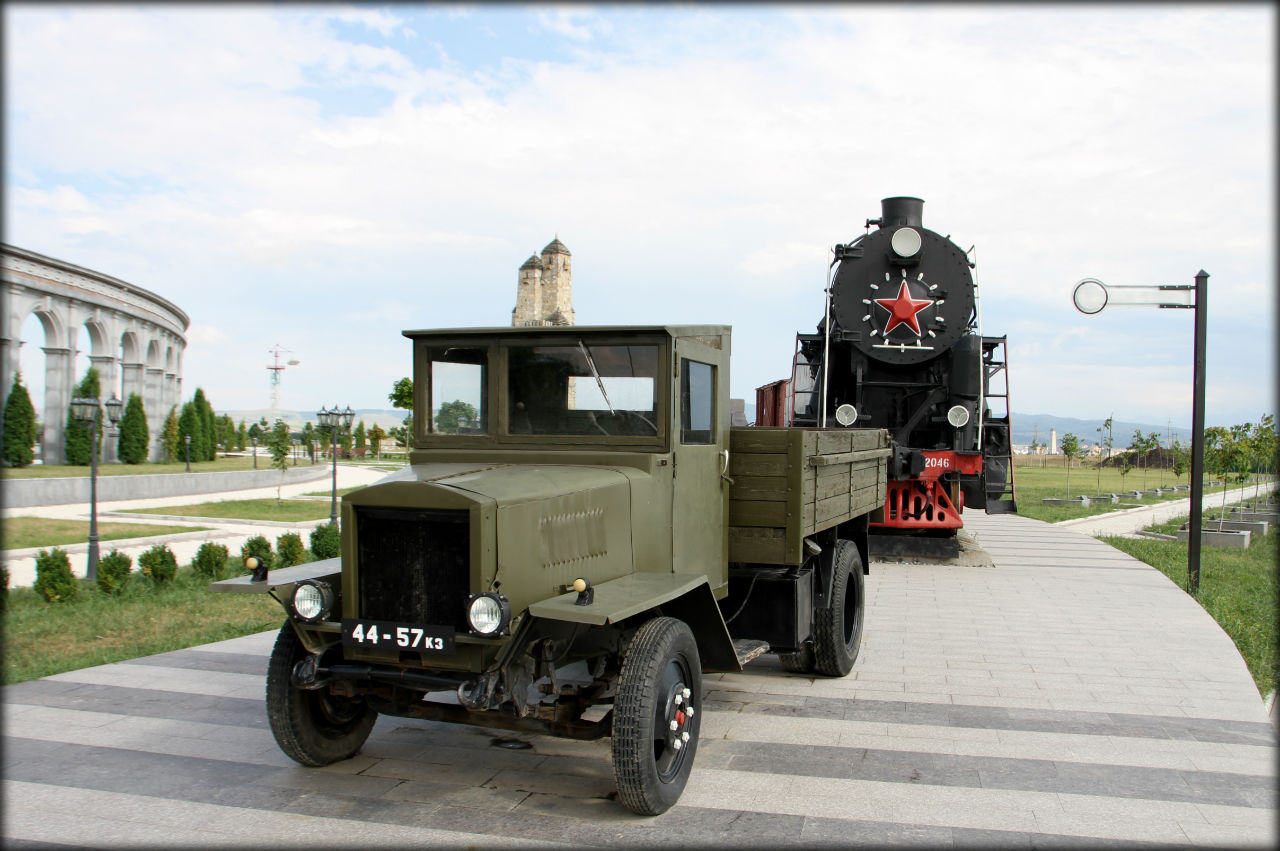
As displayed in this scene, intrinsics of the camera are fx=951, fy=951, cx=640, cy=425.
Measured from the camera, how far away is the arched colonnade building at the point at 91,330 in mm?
33781

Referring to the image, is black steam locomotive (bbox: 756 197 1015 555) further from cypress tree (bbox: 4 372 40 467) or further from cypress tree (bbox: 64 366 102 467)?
cypress tree (bbox: 64 366 102 467)

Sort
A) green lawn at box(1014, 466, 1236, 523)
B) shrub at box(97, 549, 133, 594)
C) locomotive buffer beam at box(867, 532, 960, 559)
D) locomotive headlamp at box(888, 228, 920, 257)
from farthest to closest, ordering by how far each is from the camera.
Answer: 1. green lawn at box(1014, 466, 1236, 523)
2. locomotive buffer beam at box(867, 532, 960, 559)
3. locomotive headlamp at box(888, 228, 920, 257)
4. shrub at box(97, 549, 133, 594)

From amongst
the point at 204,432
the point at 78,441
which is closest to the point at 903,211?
the point at 78,441

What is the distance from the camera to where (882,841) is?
4355 mm

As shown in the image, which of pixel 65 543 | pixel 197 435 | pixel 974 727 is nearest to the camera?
pixel 974 727

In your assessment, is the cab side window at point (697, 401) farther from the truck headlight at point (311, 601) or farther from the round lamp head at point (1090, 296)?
the round lamp head at point (1090, 296)

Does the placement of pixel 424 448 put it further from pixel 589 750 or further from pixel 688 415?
pixel 589 750

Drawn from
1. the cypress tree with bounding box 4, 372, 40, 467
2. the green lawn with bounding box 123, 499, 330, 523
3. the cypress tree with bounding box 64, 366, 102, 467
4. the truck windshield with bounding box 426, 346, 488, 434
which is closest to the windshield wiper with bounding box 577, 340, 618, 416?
the truck windshield with bounding box 426, 346, 488, 434

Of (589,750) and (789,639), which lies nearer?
(589,750)

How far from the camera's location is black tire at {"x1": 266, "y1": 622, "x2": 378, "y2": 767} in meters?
5.01

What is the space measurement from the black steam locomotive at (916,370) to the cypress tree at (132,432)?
34.7 metres

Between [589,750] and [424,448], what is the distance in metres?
2.08

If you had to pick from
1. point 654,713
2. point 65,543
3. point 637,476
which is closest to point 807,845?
point 654,713

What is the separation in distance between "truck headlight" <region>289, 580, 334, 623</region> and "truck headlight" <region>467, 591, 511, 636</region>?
968mm
